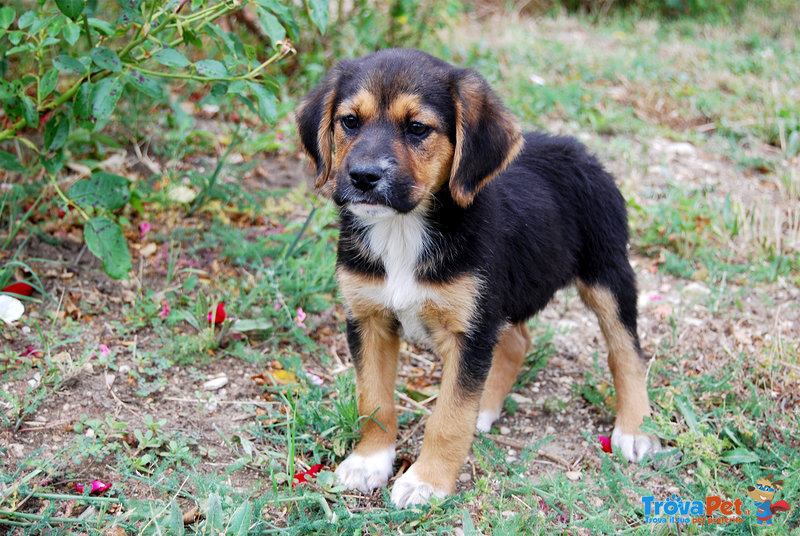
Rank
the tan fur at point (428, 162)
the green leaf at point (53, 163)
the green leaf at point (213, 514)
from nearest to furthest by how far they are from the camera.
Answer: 1. the green leaf at point (213, 514)
2. the tan fur at point (428, 162)
3. the green leaf at point (53, 163)

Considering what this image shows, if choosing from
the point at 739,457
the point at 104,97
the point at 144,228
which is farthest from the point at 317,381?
the point at 739,457

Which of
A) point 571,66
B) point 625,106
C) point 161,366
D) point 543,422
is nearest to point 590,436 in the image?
point 543,422

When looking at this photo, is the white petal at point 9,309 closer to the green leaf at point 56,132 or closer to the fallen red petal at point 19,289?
the fallen red petal at point 19,289

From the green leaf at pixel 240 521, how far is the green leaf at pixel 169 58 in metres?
2.05

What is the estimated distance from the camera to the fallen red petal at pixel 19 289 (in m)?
4.11

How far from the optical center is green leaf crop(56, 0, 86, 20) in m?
3.33

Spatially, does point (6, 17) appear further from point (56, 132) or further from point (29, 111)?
point (56, 132)

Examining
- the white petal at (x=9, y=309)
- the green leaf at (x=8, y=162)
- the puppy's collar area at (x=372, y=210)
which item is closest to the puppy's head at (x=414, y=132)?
the puppy's collar area at (x=372, y=210)

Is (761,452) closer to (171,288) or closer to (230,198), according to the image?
(171,288)

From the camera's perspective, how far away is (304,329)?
4.45m

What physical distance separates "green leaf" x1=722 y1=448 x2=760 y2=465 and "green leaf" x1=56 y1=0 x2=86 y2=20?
11.7ft

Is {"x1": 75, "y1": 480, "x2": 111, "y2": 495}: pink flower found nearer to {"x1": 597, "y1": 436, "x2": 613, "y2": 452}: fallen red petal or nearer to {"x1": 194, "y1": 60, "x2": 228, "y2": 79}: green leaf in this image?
{"x1": 194, "y1": 60, "x2": 228, "y2": 79}: green leaf

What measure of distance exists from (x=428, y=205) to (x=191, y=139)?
3.18 meters

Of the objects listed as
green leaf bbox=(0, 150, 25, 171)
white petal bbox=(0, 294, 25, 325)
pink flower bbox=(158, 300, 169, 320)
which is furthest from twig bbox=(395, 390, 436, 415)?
green leaf bbox=(0, 150, 25, 171)
